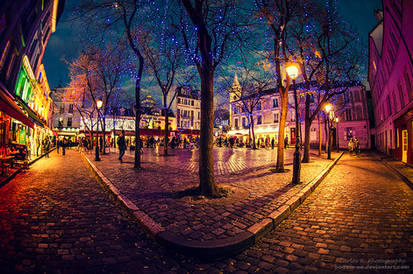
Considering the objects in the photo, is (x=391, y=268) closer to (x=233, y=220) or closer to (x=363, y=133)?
(x=233, y=220)

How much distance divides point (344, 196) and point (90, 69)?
1958cm

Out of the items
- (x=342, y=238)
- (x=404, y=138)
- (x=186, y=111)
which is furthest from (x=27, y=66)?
(x=186, y=111)

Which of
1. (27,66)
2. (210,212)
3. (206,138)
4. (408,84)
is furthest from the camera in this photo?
(27,66)

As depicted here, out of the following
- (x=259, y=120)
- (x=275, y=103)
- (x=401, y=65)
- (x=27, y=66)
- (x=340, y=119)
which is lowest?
(x=340, y=119)

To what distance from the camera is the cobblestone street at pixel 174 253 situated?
7.68 feet

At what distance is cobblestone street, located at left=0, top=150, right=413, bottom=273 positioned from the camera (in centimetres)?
234

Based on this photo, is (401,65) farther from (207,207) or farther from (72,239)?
(72,239)

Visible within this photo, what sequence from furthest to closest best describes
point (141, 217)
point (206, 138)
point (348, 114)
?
point (348, 114)
point (206, 138)
point (141, 217)

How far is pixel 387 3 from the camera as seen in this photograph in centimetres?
1148

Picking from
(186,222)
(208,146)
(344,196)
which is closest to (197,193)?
(208,146)

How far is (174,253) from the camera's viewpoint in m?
2.65

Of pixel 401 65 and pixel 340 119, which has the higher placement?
pixel 401 65

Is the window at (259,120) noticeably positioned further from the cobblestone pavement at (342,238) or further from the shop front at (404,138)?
the cobblestone pavement at (342,238)

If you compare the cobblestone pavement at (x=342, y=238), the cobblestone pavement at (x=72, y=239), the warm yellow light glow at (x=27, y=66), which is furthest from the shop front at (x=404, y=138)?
the warm yellow light glow at (x=27, y=66)
